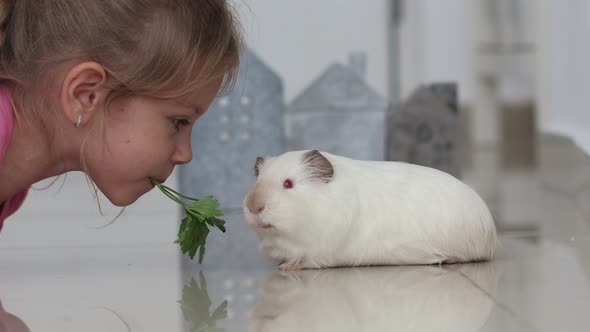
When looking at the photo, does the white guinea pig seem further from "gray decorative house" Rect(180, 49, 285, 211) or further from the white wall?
the white wall

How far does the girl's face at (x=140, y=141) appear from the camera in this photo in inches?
67.4

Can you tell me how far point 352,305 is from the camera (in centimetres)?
141

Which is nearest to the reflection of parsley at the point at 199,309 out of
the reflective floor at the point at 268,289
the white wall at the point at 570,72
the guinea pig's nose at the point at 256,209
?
the reflective floor at the point at 268,289

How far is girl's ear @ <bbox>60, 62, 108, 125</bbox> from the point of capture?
1.65 m

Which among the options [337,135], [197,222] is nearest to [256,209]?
[197,222]

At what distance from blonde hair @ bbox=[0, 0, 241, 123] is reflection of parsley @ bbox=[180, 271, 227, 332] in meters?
0.37

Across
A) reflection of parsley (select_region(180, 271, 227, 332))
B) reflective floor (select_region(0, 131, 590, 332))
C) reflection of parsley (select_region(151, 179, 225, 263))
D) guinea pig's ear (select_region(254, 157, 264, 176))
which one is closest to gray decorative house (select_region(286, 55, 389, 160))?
reflective floor (select_region(0, 131, 590, 332))

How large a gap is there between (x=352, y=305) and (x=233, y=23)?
2.22ft

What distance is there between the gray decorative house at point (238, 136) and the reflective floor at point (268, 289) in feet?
1.40

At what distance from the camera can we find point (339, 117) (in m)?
3.14

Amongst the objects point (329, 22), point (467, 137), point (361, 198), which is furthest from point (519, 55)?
point (361, 198)

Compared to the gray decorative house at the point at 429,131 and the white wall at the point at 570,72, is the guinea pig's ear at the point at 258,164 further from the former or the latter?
the white wall at the point at 570,72

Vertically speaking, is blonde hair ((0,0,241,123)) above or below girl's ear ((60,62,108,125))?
above

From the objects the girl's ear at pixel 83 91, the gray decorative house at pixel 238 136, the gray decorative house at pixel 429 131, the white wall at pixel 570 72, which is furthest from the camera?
the white wall at pixel 570 72
